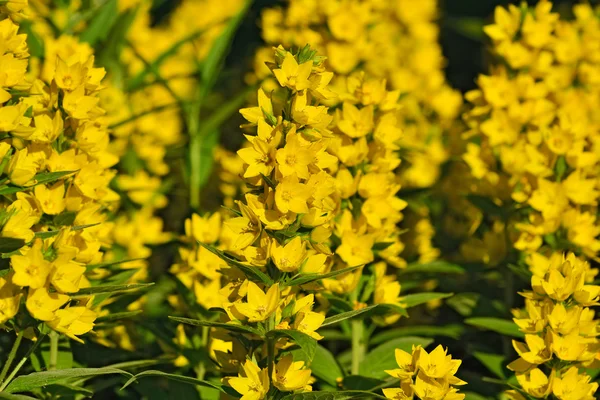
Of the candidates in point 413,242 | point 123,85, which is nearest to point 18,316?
point 413,242

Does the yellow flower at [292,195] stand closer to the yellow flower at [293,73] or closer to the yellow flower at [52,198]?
the yellow flower at [293,73]

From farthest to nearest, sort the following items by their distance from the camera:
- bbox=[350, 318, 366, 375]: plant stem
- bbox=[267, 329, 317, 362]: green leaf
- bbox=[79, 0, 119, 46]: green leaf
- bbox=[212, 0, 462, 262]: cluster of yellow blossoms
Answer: bbox=[79, 0, 119, 46]: green leaf → bbox=[212, 0, 462, 262]: cluster of yellow blossoms → bbox=[350, 318, 366, 375]: plant stem → bbox=[267, 329, 317, 362]: green leaf

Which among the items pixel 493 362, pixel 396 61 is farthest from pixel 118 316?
pixel 396 61

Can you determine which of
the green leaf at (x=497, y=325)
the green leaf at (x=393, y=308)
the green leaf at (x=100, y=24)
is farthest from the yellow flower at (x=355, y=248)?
the green leaf at (x=100, y=24)

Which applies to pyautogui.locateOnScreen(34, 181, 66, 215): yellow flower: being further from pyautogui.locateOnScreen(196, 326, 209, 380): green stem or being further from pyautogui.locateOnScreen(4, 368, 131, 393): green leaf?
pyautogui.locateOnScreen(196, 326, 209, 380): green stem

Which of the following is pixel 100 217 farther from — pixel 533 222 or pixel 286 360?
pixel 533 222

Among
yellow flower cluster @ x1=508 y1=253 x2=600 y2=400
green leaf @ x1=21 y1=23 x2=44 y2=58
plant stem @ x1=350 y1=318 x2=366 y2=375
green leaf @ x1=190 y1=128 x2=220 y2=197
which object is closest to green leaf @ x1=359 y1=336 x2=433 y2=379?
plant stem @ x1=350 y1=318 x2=366 y2=375
